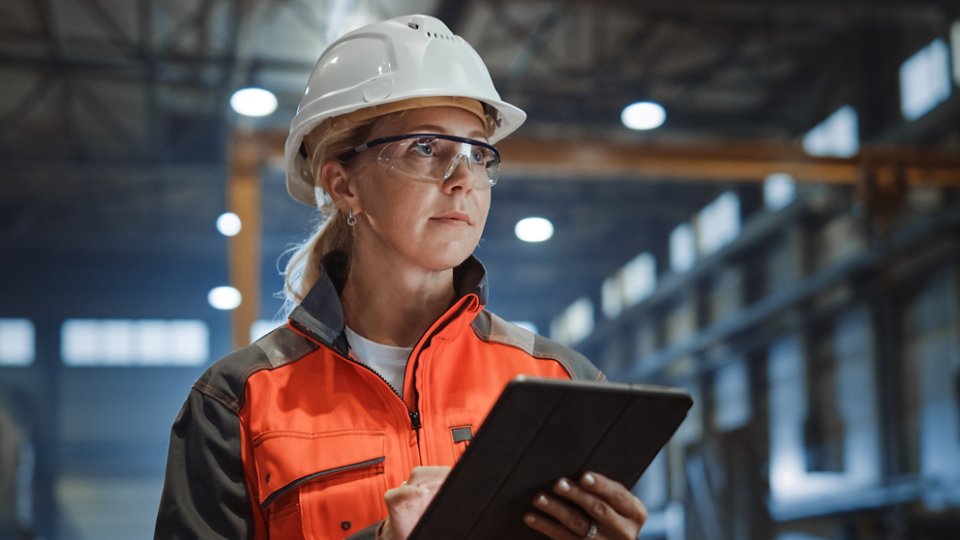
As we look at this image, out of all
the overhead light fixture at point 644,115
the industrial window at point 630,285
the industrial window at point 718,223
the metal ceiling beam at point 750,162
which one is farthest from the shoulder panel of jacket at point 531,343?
the industrial window at point 630,285

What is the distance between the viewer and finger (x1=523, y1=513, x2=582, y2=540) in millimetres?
1720

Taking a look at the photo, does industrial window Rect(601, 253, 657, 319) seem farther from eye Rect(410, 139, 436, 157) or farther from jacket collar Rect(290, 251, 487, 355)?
eye Rect(410, 139, 436, 157)

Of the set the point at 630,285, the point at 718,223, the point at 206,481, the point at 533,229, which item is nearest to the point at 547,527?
the point at 206,481

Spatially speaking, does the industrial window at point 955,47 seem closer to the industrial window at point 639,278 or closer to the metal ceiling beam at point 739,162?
the metal ceiling beam at point 739,162

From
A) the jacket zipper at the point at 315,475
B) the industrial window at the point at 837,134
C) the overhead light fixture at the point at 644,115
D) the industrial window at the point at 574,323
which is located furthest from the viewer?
the industrial window at the point at 574,323

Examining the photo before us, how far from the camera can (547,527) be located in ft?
5.68

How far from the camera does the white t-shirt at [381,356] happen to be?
84.4 inches

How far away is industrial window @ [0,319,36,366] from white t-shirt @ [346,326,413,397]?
68.8 ft

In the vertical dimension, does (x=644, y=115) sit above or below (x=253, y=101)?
above

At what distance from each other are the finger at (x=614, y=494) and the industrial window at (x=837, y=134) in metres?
15.4

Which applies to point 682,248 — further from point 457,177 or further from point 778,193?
point 457,177

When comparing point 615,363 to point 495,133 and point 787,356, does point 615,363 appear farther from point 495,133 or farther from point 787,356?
point 495,133

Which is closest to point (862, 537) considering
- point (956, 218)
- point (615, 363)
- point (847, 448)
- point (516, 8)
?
point (847, 448)

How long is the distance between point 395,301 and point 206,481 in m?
0.52
